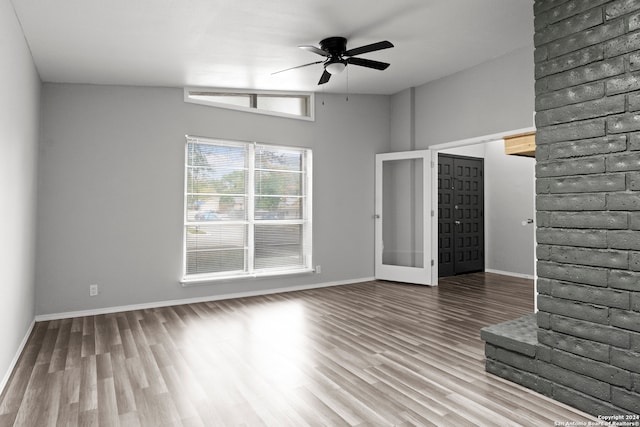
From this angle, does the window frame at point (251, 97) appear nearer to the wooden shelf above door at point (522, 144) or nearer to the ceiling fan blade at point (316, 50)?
the ceiling fan blade at point (316, 50)

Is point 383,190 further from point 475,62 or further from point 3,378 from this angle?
point 3,378

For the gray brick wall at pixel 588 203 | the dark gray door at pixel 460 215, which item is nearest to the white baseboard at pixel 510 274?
the dark gray door at pixel 460 215

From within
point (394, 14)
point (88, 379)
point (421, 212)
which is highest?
point (394, 14)

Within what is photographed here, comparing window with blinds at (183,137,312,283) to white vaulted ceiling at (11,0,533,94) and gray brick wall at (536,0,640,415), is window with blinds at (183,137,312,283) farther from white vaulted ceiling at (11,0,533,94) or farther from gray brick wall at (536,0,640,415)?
gray brick wall at (536,0,640,415)

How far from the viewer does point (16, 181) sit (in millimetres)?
2932

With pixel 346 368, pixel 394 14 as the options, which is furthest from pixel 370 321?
pixel 394 14

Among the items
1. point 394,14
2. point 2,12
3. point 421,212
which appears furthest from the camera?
point 421,212

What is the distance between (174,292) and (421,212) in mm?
3717

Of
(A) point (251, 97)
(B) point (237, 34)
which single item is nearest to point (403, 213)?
(A) point (251, 97)

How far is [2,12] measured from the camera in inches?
94.3

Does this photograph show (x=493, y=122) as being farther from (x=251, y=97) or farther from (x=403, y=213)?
(x=251, y=97)

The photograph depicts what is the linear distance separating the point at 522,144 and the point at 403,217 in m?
3.20

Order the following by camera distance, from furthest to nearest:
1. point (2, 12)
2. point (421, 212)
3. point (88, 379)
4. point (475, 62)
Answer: point (421, 212) → point (475, 62) → point (88, 379) → point (2, 12)

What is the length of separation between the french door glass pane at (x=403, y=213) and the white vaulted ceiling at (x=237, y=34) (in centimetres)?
175
